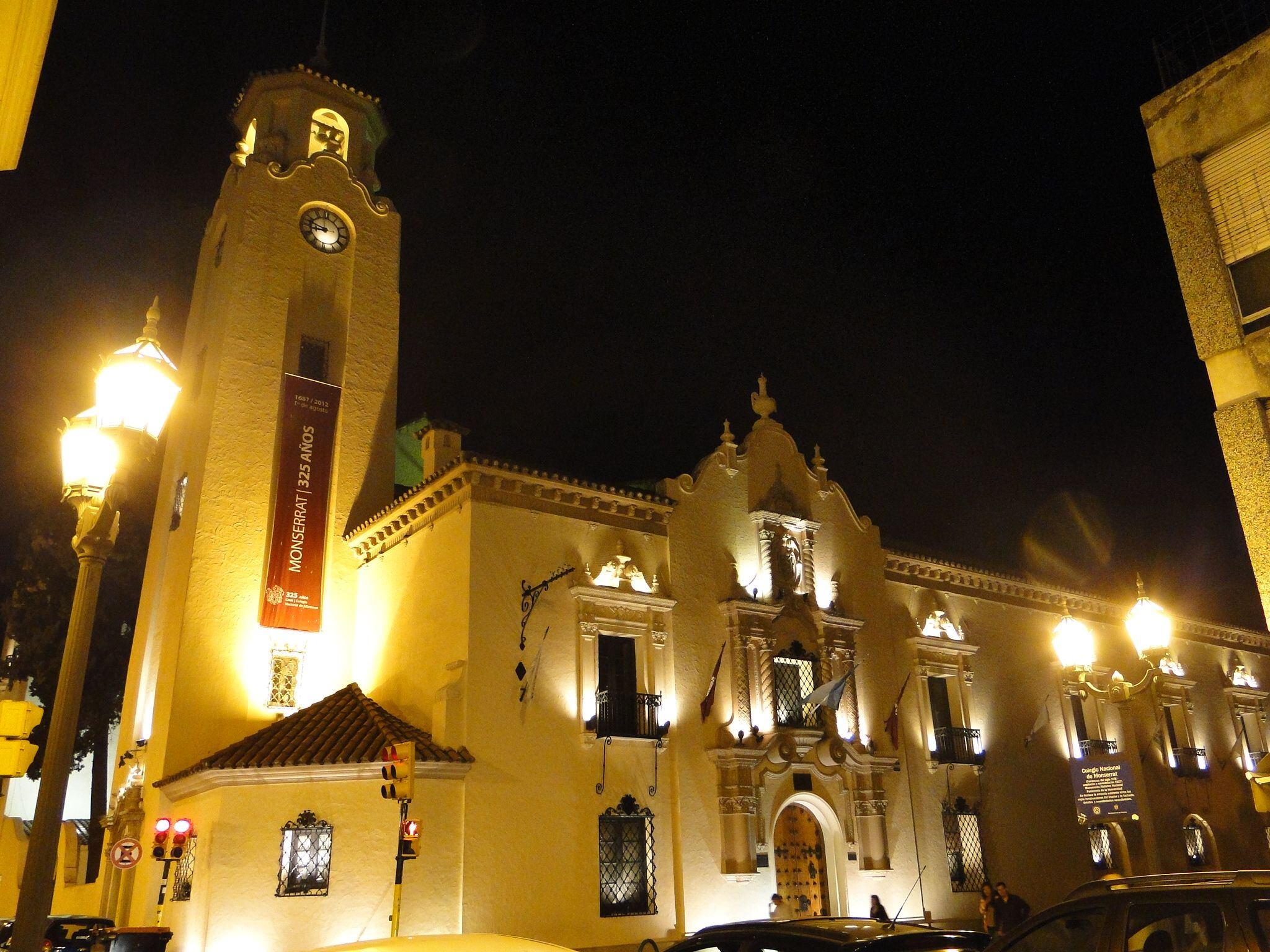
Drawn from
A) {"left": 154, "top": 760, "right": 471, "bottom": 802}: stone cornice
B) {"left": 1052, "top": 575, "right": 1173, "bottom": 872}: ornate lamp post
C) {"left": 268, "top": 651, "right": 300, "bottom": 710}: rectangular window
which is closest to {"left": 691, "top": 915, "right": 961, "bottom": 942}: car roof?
{"left": 1052, "top": 575, "right": 1173, "bottom": 872}: ornate lamp post

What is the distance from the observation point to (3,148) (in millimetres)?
5355

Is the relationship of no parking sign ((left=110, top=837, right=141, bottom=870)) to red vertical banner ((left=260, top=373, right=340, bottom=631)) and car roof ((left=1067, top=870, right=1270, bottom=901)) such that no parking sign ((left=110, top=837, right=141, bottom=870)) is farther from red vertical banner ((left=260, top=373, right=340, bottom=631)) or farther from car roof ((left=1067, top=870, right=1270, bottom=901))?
car roof ((left=1067, top=870, right=1270, bottom=901))

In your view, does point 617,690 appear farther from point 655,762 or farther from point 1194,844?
point 1194,844

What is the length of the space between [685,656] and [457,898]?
21.3ft

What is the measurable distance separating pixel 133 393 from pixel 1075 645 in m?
12.2

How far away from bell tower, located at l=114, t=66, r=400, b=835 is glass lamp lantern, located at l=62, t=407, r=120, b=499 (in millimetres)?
13854

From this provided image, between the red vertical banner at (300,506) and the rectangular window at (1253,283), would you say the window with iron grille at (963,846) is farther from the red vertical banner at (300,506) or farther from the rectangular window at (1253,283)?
the rectangular window at (1253,283)

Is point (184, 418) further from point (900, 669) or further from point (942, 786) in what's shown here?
point (942, 786)

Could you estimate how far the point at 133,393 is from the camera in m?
7.65

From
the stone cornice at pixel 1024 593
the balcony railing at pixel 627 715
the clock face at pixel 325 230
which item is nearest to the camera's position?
the balcony railing at pixel 627 715

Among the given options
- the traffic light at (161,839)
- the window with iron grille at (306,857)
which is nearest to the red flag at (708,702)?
the window with iron grille at (306,857)

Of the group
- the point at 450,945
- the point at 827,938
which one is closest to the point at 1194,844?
the point at 827,938

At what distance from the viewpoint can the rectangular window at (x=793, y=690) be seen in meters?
21.5

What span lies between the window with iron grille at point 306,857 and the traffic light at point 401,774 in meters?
3.66
